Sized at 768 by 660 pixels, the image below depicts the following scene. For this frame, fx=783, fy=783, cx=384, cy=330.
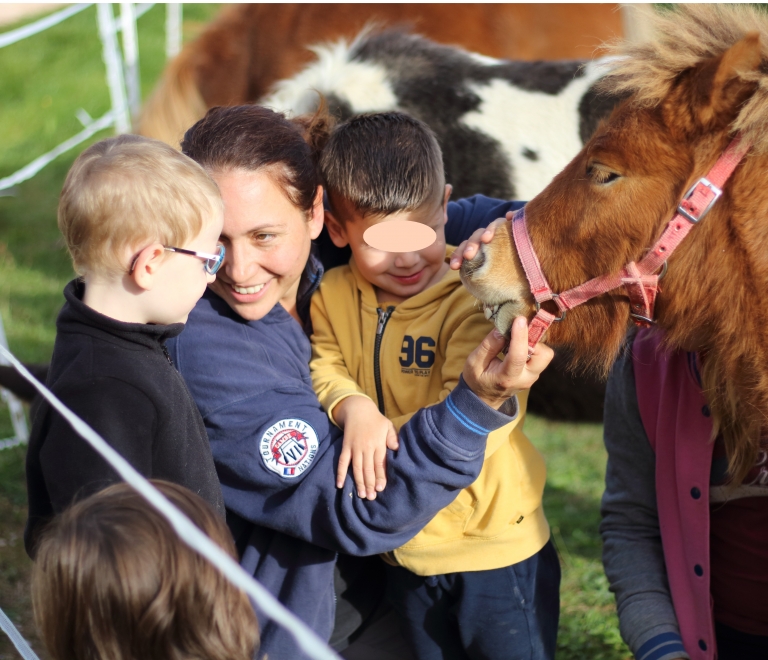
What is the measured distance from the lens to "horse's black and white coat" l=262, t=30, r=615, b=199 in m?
3.45

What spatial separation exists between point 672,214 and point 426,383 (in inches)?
26.6

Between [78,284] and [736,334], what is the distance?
1431 millimetres

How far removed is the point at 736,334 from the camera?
5.77 ft

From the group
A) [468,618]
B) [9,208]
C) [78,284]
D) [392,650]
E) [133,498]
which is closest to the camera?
[133,498]

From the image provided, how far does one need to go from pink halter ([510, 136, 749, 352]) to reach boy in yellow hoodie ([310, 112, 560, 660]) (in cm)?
16

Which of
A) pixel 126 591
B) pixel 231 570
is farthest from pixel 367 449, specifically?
pixel 231 570

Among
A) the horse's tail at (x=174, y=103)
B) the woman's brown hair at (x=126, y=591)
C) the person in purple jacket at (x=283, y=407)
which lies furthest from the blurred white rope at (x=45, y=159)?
the woman's brown hair at (x=126, y=591)

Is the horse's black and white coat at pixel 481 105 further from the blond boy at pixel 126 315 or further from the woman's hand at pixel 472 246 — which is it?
the blond boy at pixel 126 315

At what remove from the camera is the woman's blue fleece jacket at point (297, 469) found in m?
1.65

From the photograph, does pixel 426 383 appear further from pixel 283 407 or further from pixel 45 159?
pixel 45 159

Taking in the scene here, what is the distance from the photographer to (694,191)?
1.65 meters

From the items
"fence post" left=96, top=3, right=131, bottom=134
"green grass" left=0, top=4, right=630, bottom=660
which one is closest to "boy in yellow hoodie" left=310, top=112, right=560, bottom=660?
"green grass" left=0, top=4, right=630, bottom=660

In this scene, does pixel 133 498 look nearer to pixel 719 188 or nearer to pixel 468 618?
pixel 468 618

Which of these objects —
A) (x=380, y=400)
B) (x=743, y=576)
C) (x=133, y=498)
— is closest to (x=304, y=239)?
(x=380, y=400)
